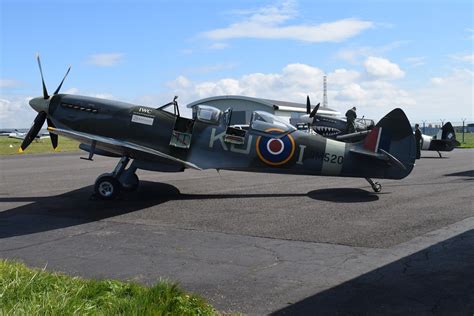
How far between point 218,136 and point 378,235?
5.20m

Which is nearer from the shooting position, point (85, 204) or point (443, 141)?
point (85, 204)

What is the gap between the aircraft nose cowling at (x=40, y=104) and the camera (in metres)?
11.7

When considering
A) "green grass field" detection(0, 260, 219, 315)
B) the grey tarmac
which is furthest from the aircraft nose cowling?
"green grass field" detection(0, 260, 219, 315)

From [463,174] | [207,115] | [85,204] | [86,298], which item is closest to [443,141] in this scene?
[463,174]

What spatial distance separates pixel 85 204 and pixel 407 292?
7.79 m

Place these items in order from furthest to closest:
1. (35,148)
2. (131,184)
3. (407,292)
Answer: (35,148) < (131,184) < (407,292)

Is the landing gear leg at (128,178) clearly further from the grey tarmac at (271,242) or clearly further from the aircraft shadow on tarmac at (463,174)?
the aircraft shadow on tarmac at (463,174)

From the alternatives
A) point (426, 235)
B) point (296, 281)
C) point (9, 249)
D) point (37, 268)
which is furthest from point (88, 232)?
point (426, 235)

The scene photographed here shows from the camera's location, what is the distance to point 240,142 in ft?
37.2

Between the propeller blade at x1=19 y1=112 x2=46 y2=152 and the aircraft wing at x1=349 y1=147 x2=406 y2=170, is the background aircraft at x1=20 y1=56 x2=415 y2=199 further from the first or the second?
the propeller blade at x1=19 y1=112 x2=46 y2=152

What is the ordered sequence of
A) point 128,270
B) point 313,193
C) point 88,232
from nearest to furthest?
point 128,270
point 88,232
point 313,193

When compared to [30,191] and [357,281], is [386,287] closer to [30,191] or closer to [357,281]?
[357,281]

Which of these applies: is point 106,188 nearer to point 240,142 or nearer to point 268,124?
point 240,142

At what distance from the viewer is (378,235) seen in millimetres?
7281
